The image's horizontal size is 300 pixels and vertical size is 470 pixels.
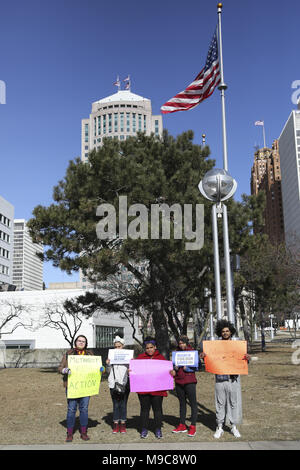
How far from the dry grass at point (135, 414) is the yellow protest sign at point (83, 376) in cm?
74

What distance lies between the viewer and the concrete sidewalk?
6031 millimetres

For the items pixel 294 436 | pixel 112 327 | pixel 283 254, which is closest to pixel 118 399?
pixel 294 436

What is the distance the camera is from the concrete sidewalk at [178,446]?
6031 mm

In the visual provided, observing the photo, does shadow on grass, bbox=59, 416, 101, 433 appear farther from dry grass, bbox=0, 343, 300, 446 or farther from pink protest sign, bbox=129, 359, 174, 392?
pink protest sign, bbox=129, 359, 174, 392

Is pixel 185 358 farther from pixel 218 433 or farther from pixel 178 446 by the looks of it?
pixel 178 446

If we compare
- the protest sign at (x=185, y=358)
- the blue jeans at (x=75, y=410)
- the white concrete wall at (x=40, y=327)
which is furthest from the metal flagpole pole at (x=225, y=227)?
the white concrete wall at (x=40, y=327)

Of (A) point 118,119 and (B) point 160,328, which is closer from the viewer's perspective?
(B) point 160,328

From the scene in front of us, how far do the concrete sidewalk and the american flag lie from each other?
892 cm

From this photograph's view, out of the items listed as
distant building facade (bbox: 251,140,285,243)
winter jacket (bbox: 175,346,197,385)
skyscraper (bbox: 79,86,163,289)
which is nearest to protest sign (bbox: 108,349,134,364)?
winter jacket (bbox: 175,346,197,385)

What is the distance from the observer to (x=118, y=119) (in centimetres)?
14200

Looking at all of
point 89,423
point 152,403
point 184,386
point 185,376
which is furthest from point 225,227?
point 89,423

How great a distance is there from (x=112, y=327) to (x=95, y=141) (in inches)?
3797

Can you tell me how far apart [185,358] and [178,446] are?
1403 mm

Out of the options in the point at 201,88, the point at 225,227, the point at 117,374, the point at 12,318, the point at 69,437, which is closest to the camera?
the point at 69,437
